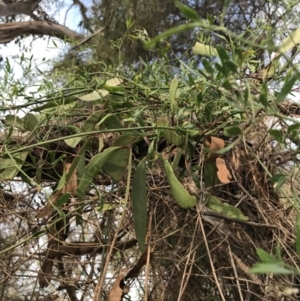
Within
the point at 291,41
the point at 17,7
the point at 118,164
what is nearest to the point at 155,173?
the point at 118,164

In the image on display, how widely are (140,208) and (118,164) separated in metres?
0.06

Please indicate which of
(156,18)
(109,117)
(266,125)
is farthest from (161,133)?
(156,18)

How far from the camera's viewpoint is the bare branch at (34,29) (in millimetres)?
1755

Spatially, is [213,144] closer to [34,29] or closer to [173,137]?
[173,137]

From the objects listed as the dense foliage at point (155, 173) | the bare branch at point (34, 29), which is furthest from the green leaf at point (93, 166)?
the bare branch at point (34, 29)

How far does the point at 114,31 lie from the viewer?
1.55 metres

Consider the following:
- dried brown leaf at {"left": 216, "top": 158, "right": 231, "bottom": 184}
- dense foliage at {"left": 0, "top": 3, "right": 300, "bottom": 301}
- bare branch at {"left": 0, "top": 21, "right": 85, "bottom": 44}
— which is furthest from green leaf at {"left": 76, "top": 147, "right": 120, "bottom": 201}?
bare branch at {"left": 0, "top": 21, "right": 85, "bottom": 44}

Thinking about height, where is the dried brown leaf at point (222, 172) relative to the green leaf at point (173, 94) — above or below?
below

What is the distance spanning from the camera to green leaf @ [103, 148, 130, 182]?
43cm

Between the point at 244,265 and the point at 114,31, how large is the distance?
122 cm

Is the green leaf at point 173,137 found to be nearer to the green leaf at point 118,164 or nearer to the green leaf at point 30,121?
A: the green leaf at point 118,164

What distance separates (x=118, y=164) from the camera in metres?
0.43

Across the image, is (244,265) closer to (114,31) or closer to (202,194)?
(202,194)

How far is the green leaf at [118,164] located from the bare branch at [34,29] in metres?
1.41
